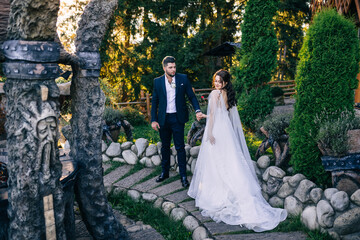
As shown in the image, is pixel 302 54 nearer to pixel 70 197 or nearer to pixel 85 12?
pixel 85 12

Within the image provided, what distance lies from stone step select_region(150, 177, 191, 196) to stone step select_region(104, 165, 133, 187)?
882mm

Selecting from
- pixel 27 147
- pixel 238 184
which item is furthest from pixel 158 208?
pixel 27 147

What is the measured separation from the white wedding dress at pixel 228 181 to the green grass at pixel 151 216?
42 cm

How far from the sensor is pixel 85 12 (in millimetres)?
3102

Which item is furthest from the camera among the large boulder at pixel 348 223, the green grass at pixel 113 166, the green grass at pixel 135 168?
the green grass at pixel 113 166

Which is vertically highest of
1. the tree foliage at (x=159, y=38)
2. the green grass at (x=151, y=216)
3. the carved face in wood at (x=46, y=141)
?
the tree foliage at (x=159, y=38)

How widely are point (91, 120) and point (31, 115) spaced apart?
0.86m

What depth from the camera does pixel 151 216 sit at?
439 cm

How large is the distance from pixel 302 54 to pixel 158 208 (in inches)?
122

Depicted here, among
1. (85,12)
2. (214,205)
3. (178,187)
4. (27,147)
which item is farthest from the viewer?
(178,187)

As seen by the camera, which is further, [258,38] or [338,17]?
[258,38]

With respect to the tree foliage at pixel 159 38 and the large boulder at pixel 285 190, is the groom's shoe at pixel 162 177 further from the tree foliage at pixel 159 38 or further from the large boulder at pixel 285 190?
the tree foliage at pixel 159 38

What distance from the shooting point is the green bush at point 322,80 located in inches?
165

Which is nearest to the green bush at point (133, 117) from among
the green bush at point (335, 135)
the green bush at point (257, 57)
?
the green bush at point (257, 57)
